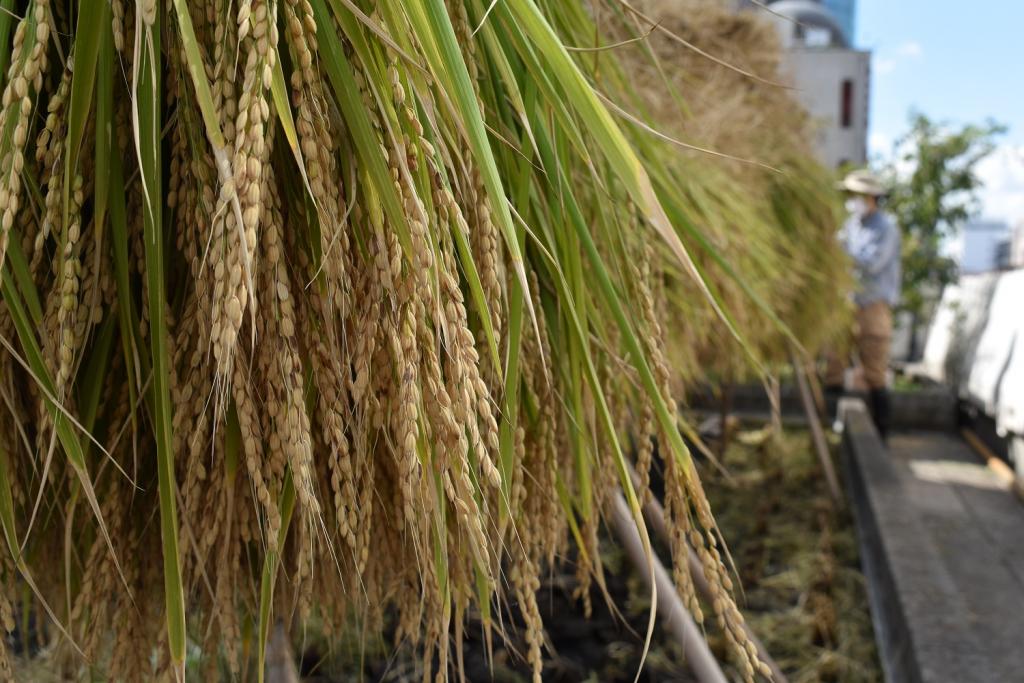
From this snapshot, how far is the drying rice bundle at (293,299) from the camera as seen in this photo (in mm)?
582

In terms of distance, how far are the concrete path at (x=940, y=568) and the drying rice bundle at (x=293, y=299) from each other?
1571mm

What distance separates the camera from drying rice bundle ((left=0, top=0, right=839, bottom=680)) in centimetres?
58

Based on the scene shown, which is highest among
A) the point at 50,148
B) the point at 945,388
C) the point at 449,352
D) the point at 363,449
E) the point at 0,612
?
the point at 50,148

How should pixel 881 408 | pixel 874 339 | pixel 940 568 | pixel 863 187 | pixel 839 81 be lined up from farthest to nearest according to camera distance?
pixel 839 81
pixel 881 408
pixel 874 339
pixel 863 187
pixel 940 568

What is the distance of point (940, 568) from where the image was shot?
2662 millimetres

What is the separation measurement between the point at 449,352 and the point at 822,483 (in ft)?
15.8

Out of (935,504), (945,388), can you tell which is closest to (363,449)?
(935,504)

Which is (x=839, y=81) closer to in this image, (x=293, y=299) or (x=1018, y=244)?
(x=1018, y=244)

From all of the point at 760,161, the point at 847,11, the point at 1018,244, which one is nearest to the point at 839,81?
the point at 1018,244

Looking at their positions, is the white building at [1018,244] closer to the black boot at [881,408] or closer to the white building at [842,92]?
the black boot at [881,408]

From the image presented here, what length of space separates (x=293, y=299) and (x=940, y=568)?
8.32ft

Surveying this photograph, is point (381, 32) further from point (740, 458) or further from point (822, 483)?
point (740, 458)

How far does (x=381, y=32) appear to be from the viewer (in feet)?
1.86

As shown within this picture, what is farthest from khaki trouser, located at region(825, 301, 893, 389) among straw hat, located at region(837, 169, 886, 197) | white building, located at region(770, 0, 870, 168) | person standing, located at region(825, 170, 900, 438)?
white building, located at region(770, 0, 870, 168)
